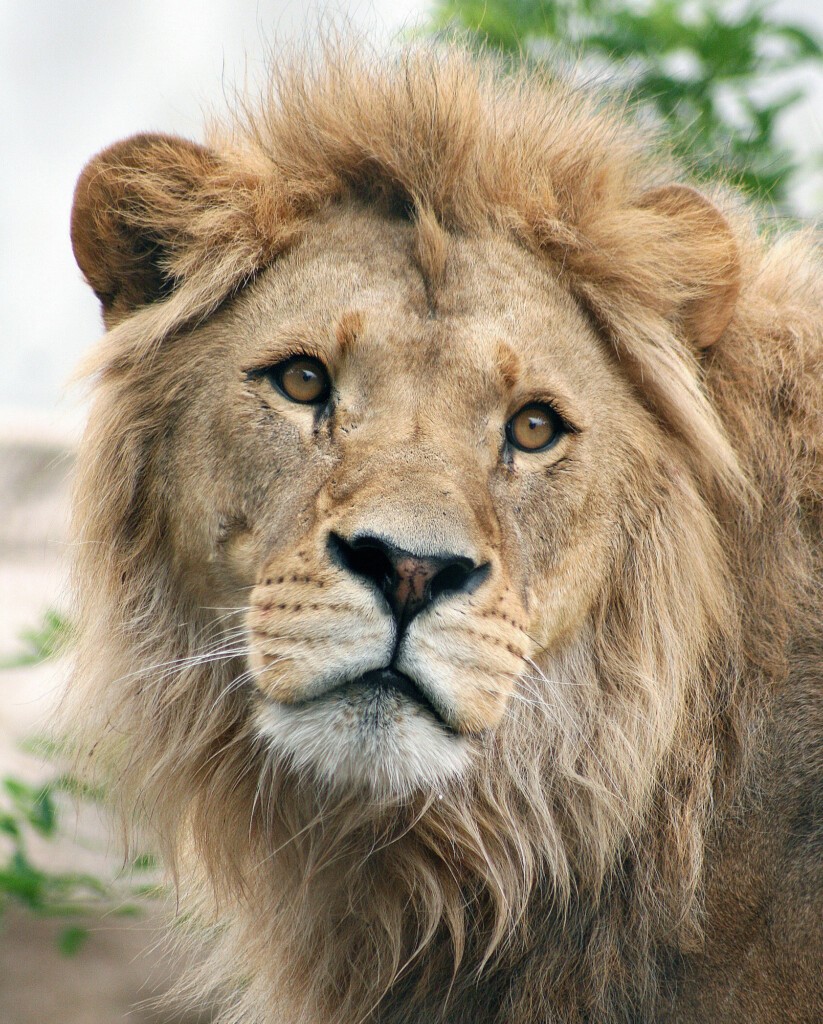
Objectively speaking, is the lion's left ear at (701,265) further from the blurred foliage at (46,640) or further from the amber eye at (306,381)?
the blurred foliage at (46,640)

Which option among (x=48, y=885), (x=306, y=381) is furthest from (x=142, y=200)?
(x=48, y=885)

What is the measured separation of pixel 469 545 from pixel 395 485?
0.19 meters

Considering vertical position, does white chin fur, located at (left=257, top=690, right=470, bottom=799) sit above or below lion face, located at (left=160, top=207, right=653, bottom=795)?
below

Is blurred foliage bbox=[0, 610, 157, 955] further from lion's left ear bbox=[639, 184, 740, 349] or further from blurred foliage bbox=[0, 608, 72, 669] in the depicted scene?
lion's left ear bbox=[639, 184, 740, 349]

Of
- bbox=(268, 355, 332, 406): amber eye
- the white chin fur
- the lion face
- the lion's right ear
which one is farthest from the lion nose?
the lion's right ear

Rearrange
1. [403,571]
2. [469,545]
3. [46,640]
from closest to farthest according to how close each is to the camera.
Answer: [403,571]
[469,545]
[46,640]

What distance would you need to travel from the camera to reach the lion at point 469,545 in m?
2.46

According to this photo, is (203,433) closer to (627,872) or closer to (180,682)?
(180,682)

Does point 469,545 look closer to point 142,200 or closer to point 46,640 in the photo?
point 142,200

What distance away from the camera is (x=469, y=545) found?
229 cm

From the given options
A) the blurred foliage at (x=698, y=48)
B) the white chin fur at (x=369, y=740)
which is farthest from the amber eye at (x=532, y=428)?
the blurred foliage at (x=698, y=48)

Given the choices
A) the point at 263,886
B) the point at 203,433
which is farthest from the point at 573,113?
the point at 263,886

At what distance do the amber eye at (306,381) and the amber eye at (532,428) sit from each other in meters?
0.42

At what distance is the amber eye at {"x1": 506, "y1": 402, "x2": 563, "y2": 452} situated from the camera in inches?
104
